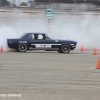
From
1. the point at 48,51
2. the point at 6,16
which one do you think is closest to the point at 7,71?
the point at 48,51

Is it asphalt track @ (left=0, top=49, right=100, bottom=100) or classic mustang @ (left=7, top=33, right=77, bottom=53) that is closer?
asphalt track @ (left=0, top=49, right=100, bottom=100)

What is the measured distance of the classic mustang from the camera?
22000 mm

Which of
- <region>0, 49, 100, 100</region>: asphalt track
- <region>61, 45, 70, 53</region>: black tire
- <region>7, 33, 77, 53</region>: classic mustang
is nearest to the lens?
<region>0, 49, 100, 100</region>: asphalt track

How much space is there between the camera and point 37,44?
22.0m

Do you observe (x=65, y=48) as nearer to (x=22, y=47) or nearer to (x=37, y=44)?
(x=37, y=44)

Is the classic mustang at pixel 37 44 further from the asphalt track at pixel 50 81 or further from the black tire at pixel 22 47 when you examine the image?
the asphalt track at pixel 50 81

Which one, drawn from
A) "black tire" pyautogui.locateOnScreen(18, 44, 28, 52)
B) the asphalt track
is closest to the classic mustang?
"black tire" pyautogui.locateOnScreen(18, 44, 28, 52)

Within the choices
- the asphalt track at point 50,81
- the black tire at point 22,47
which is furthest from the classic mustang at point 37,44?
the asphalt track at point 50,81

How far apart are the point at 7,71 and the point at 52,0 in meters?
39.7

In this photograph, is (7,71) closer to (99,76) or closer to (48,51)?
(99,76)

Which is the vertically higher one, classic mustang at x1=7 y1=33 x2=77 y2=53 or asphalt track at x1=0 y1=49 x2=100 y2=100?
classic mustang at x1=7 y1=33 x2=77 y2=53

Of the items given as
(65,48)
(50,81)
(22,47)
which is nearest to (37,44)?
(22,47)

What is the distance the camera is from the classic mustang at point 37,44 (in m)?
22.0

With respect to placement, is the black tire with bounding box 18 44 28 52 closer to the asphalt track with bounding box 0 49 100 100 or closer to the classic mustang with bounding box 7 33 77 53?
the classic mustang with bounding box 7 33 77 53
